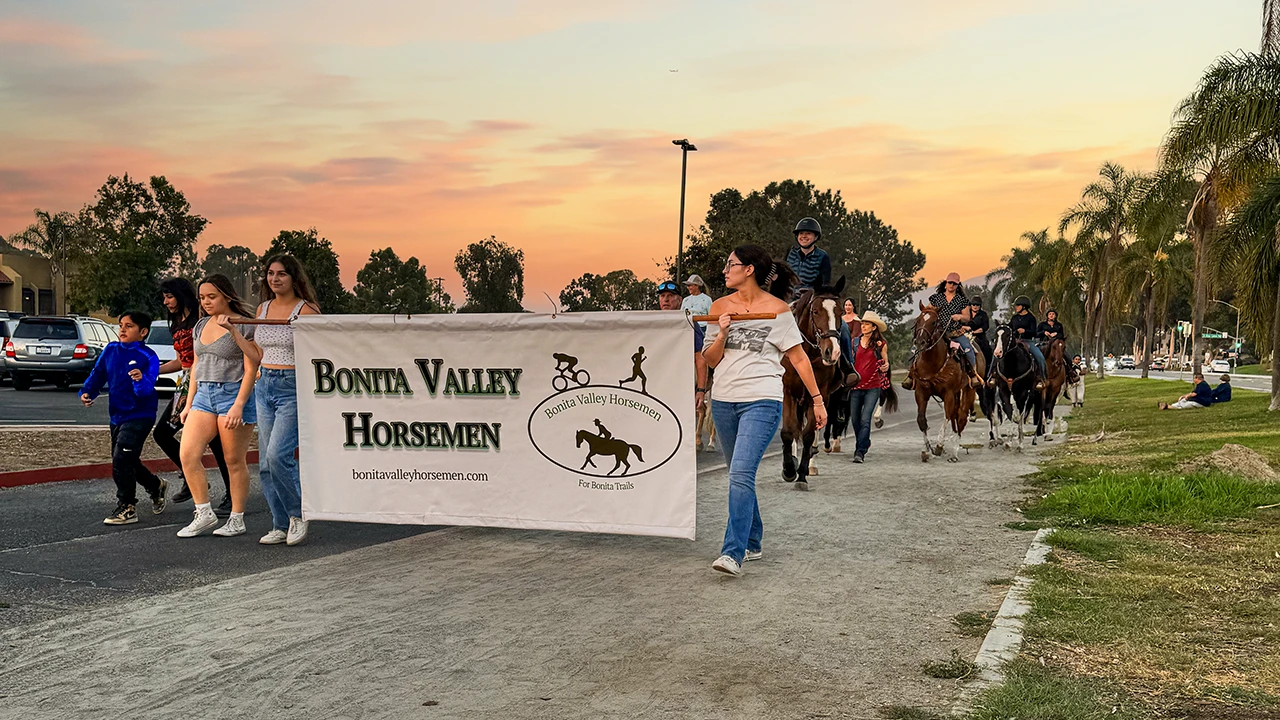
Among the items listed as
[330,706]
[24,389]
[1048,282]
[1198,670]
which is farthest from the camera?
[1048,282]

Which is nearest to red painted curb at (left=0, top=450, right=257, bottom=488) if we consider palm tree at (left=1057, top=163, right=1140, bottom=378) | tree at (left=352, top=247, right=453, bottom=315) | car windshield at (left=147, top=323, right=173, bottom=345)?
car windshield at (left=147, top=323, right=173, bottom=345)

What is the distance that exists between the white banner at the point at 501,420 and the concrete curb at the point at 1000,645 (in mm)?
2113

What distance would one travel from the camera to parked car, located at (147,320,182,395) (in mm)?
25594

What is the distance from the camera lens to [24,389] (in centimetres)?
3053

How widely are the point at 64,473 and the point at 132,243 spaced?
5242cm

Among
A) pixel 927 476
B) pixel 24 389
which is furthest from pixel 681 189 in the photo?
pixel 927 476

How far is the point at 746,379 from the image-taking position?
7.59 metres

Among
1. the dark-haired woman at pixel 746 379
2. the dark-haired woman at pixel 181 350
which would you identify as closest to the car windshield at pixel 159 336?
the dark-haired woman at pixel 181 350

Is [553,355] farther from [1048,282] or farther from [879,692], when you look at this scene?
[1048,282]

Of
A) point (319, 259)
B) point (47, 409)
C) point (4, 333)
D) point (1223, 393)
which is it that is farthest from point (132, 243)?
point (1223, 393)

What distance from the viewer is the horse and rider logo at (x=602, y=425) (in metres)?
7.64

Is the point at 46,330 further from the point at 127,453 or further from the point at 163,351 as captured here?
the point at 127,453

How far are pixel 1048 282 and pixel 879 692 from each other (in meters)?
78.9

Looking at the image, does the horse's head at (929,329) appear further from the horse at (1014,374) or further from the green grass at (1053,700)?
the green grass at (1053,700)
